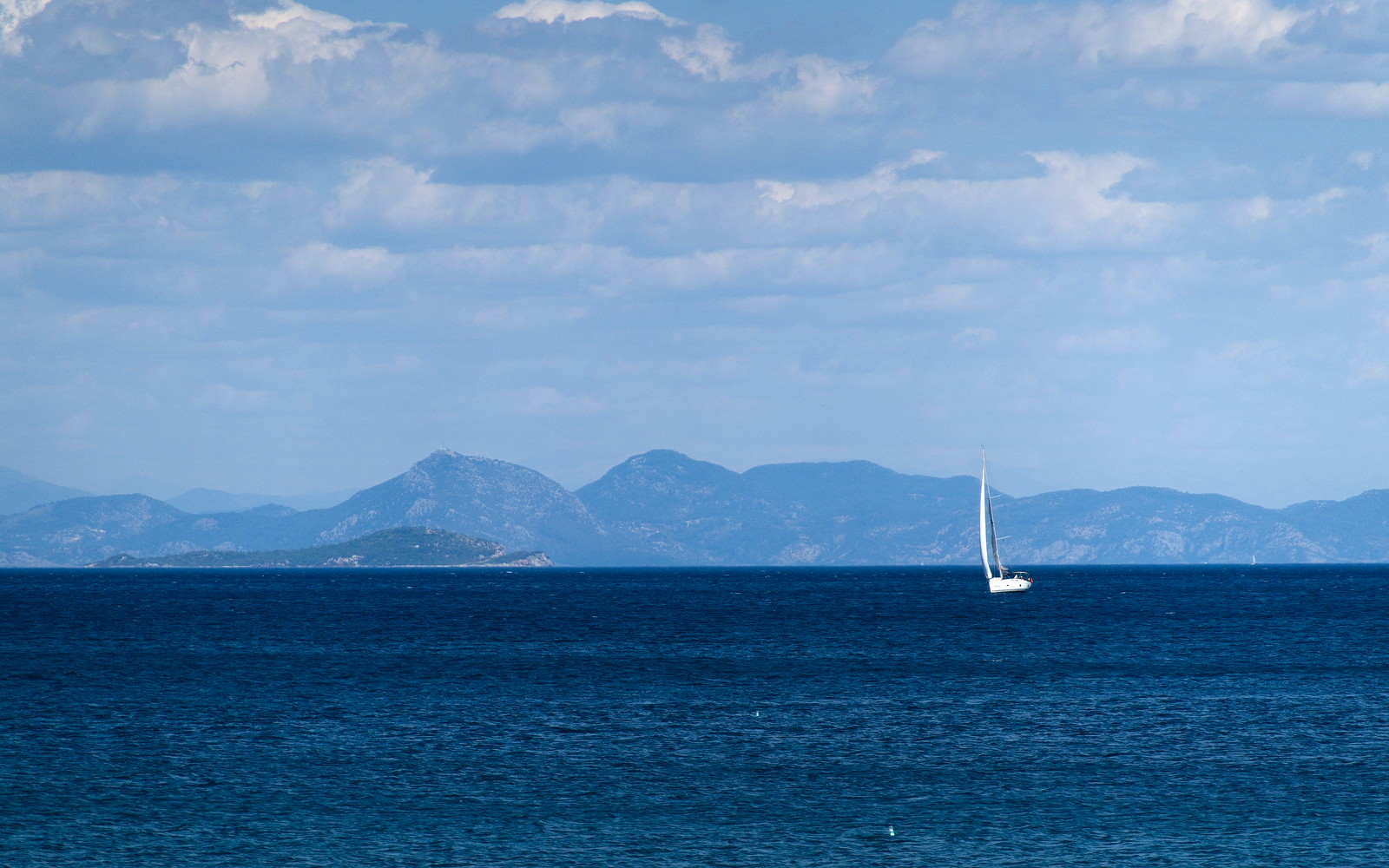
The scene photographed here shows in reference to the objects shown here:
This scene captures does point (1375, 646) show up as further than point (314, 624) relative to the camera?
No

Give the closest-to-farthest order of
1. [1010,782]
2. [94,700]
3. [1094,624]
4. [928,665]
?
[1010,782]
[94,700]
[928,665]
[1094,624]

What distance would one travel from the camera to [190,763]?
6612 centimetres

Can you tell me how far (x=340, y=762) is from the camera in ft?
218

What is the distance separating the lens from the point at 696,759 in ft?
222

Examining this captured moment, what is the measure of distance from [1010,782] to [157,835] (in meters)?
36.3

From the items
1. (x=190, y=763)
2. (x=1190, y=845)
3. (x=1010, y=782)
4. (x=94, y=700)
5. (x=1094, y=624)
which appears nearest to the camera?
(x=1190, y=845)

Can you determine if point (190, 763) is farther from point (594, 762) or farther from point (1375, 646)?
point (1375, 646)

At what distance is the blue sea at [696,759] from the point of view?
169 feet

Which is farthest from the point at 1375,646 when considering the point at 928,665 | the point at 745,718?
the point at 745,718

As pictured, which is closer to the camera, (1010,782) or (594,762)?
(1010,782)

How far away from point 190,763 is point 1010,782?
3906 centimetres

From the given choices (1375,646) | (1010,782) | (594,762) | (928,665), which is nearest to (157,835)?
(594,762)

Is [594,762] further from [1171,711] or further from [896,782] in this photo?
[1171,711]

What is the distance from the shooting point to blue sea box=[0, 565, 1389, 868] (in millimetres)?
51469
